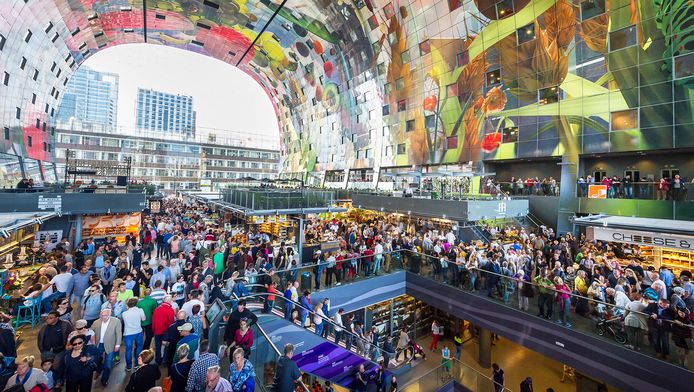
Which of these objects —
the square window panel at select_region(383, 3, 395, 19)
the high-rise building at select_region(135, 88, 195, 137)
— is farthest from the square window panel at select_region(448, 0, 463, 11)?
the high-rise building at select_region(135, 88, 195, 137)

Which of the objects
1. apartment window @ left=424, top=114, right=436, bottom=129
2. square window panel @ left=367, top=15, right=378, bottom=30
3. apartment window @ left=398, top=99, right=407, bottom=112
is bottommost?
apartment window @ left=424, top=114, right=436, bottom=129

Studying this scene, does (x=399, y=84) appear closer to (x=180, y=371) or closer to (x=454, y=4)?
(x=454, y=4)

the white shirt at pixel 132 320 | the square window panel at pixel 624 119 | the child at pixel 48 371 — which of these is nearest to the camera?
the child at pixel 48 371

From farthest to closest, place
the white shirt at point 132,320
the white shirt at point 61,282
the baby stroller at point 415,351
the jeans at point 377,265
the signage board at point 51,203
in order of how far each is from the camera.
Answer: the signage board at point 51,203 → the baby stroller at point 415,351 → the jeans at point 377,265 → the white shirt at point 61,282 → the white shirt at point 132,320

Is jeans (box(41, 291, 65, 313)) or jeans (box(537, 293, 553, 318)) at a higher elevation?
jeans (box(41, 291, 65, 313))

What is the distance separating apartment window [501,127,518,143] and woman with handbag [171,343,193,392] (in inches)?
925

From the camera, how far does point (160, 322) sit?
200 inches

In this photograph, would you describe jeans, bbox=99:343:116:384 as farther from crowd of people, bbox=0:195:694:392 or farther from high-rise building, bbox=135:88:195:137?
high-rise building, bbox=135:88:195:137

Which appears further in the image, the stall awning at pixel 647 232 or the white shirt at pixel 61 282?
the stall awning at pixel 647 232

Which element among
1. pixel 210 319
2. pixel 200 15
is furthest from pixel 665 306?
pixel 200 15

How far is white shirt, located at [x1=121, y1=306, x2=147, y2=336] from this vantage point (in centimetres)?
503

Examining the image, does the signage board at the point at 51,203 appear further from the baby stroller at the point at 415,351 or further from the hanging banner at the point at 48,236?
the baby stroller at the point at 415,351

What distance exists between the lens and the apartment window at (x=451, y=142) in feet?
82.5

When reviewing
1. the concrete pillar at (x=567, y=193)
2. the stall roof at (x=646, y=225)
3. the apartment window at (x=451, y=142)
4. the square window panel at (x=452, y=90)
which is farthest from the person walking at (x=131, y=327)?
the square window panel at (x=452, y=90)
